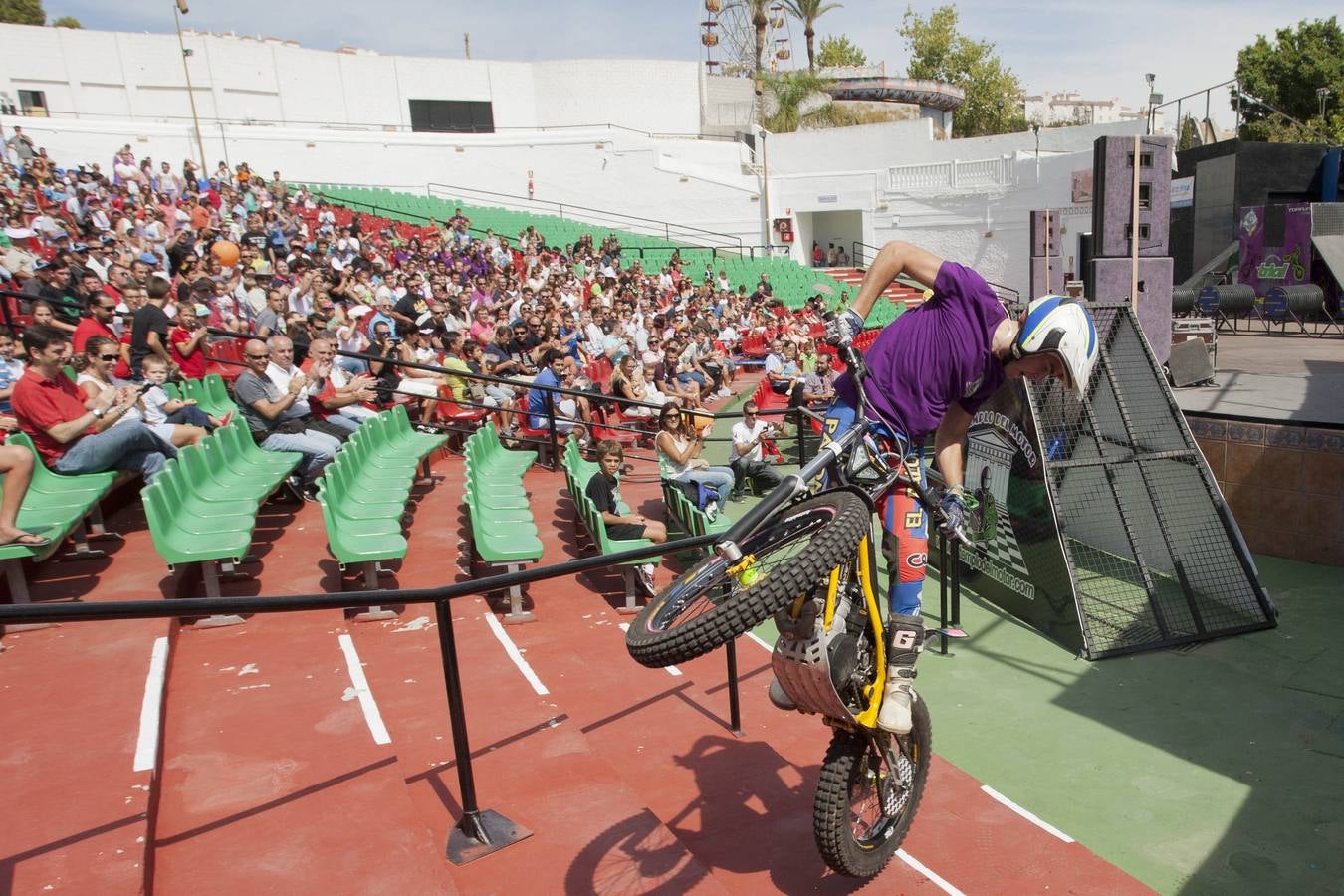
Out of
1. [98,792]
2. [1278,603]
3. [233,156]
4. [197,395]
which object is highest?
[233,156]

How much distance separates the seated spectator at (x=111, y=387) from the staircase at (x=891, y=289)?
882 inches

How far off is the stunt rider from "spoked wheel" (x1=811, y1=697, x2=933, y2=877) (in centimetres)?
29

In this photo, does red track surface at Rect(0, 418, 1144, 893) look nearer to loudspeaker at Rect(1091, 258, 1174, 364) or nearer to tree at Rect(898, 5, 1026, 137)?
loudspeaker at Rect(1091, 258, 1174, 364)

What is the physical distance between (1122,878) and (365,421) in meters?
6.64

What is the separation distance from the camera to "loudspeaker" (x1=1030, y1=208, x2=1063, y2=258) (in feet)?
50.6

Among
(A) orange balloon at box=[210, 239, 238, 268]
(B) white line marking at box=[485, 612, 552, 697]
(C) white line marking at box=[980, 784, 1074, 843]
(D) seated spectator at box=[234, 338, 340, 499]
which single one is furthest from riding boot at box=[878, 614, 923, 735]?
(A) orange balloon at box=[210, 239, 238, 268]

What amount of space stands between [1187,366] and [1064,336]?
849cm

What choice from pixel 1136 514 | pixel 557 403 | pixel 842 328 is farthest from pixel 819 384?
pixel 842 328

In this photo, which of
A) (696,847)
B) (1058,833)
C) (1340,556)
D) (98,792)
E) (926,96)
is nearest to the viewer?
(98,792)

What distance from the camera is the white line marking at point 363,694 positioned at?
377 centimetres

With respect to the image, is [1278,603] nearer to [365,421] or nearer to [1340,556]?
[1340,556]

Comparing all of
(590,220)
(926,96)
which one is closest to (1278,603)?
(590,220)

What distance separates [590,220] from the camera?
119 feet

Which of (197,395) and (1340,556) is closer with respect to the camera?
(1340,556)
